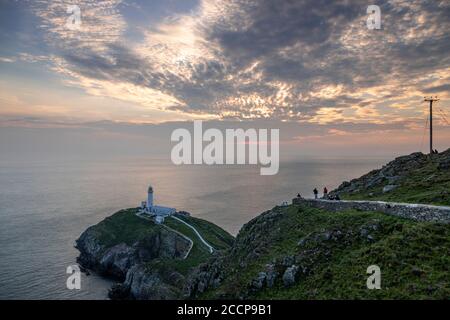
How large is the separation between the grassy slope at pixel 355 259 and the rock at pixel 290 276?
1.62ft

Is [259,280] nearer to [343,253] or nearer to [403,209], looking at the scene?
[343,253]

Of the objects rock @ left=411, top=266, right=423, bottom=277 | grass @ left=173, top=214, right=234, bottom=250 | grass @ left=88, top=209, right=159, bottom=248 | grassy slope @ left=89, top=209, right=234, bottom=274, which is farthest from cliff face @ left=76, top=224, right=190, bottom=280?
rock @ left=411, top=266, right=423, bottom=277

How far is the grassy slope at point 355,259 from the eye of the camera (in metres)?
19.7

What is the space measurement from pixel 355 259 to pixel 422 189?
20457 mm

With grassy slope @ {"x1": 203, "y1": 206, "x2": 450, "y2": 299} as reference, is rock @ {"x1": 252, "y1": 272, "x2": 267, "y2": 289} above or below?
below

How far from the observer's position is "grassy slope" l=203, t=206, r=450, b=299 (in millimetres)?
19719

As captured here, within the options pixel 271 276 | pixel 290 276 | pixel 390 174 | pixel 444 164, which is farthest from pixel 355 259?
pixel 390 174

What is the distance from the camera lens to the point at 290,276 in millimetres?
26594

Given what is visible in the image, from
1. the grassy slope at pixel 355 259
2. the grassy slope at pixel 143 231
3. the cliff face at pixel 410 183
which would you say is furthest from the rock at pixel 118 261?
the cliff face at pixel 410 183

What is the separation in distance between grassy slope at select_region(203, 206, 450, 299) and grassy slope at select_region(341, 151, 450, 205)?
6887mm

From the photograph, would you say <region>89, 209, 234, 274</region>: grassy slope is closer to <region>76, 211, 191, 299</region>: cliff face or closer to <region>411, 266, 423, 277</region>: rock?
<region>76, 211, 191, 299</region>: cliff face

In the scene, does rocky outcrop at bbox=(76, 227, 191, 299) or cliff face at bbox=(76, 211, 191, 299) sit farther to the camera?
cliff face at bbox=(76, 211, 191, 299)
